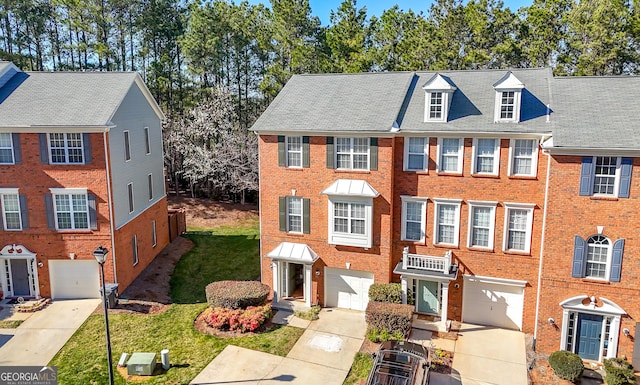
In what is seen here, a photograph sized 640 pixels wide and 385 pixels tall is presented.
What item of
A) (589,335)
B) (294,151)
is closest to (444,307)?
(589,335)

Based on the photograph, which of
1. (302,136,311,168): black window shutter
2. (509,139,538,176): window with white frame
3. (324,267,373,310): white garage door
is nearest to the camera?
(509,139,538,176): window with white frame

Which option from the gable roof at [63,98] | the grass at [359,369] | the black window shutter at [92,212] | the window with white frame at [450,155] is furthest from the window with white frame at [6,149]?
the window with white frame at [450,155]

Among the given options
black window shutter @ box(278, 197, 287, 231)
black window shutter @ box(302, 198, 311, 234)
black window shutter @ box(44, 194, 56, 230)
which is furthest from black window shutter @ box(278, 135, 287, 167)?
black window shutter @ box(44, 194, 56, 230)

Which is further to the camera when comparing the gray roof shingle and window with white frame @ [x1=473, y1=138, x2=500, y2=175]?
the gray roof shingle

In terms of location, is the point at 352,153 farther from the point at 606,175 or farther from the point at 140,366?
the point at 140,366

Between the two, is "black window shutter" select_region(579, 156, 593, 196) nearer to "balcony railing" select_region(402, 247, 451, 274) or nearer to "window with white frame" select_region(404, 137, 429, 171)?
"balcony railing" select_region(402, 247, 451, 274)

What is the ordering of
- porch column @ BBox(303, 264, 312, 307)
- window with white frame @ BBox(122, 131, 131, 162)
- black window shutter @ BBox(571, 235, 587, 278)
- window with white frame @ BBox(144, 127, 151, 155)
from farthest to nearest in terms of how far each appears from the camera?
window with white frame @ BBox(144, 127, 151, 155)
window with white frame @ BBox(122, 131, 131, 162)
porch column @ BBox(303, 264, 312, 307)
black window shutter @ BBox(571, 235, 587, 278)

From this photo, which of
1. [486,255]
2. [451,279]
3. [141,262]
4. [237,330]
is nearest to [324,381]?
[237,330]

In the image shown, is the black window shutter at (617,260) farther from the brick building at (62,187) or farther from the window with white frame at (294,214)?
the brick building at (62,187)

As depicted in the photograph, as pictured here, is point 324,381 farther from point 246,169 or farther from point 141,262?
point 246,169
